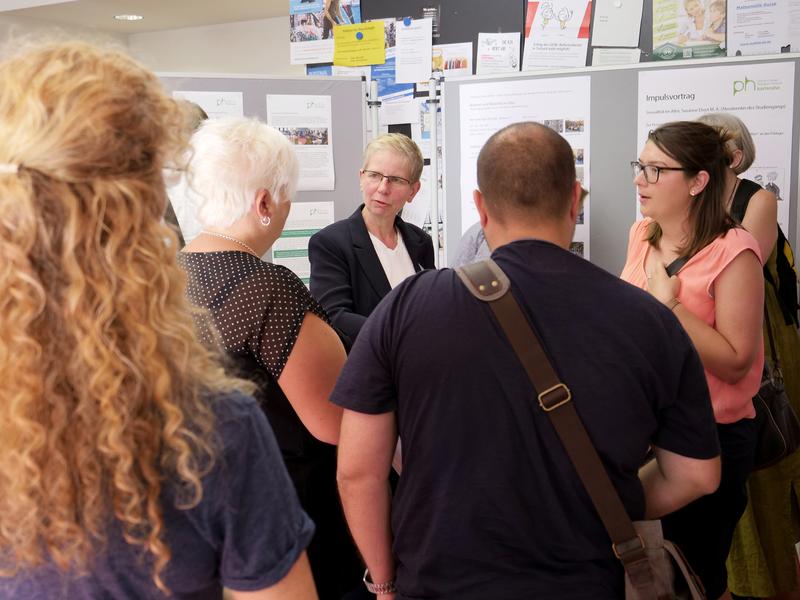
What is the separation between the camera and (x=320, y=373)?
152cm

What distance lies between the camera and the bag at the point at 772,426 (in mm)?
2139

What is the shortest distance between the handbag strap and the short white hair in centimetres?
54

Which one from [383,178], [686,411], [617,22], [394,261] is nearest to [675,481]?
[686,411]

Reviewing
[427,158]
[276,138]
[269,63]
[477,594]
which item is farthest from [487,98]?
[269,63]

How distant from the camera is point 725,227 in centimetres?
201

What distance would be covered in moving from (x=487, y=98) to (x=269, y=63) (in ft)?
14.2

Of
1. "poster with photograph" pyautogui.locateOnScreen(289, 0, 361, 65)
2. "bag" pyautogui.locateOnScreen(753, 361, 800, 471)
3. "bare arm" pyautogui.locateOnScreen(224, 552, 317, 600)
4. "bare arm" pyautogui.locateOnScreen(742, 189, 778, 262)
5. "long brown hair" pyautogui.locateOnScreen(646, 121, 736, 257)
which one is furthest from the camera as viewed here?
"poster with photograph" pyautogui.locateOnScreen(289, 0, 361, 65)

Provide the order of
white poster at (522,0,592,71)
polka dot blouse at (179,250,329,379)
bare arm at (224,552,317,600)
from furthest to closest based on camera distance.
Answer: white poster at (522,0,592,71) → polka dot blouse at (179,250,329,379) → bare arm at (224,552,317,600)

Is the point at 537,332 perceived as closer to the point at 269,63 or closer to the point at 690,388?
the point at 690,388

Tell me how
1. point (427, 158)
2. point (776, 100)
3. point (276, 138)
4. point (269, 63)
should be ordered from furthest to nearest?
point (269, 63) < point (427, 158) < point (776, 100) < point (276, 138)

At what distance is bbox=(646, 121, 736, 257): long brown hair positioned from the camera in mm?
2016

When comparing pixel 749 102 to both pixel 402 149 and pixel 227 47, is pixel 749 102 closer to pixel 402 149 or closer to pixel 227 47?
pixel 402 149

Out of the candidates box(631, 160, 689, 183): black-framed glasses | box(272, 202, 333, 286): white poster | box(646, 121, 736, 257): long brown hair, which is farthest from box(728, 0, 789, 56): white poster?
box(272, 202, 333, 286): white poster

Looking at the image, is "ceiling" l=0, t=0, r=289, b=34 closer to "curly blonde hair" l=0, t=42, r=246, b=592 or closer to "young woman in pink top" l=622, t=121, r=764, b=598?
"young woman in pink top" l=622, t=121, r=764, b=598
